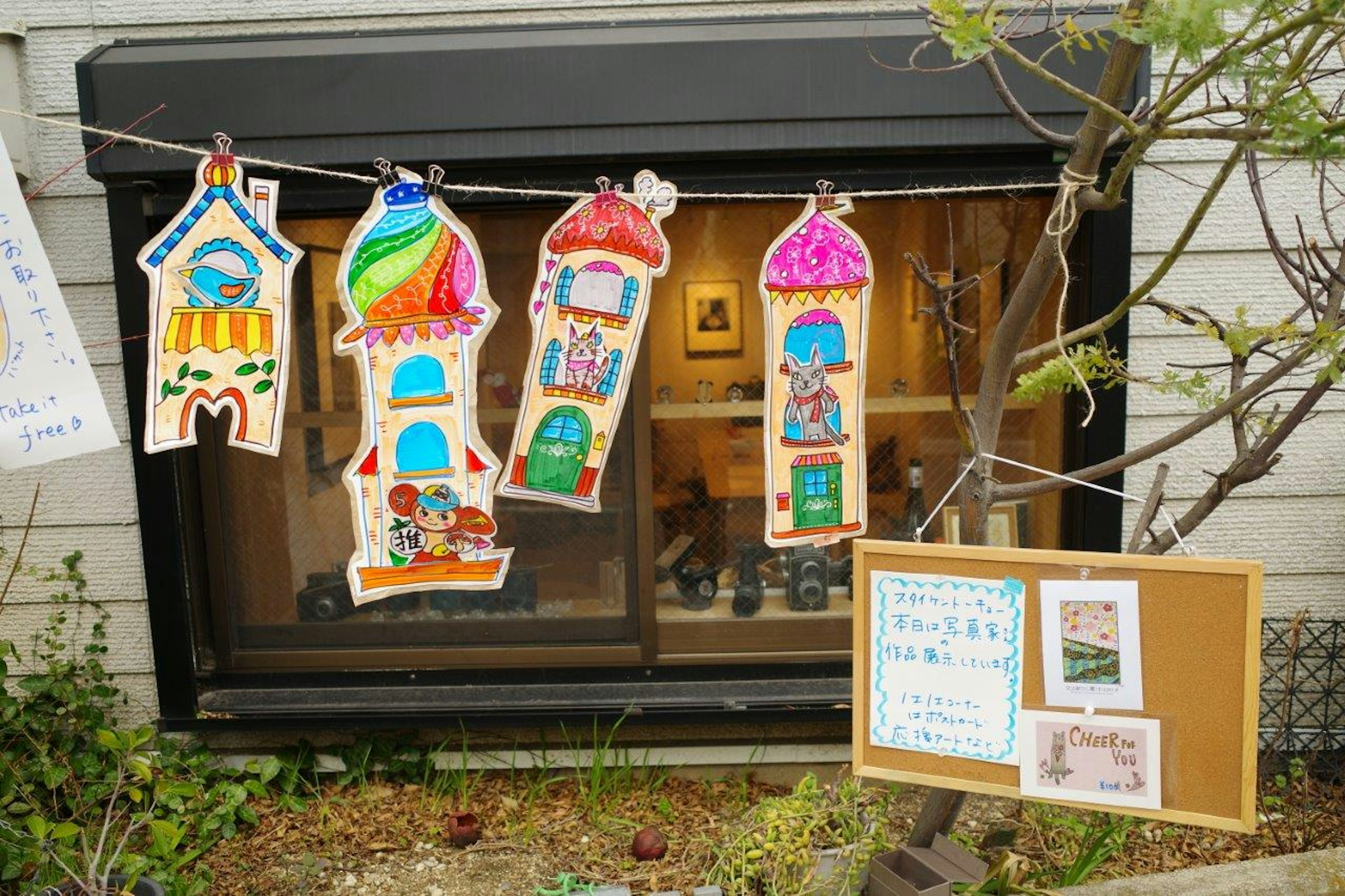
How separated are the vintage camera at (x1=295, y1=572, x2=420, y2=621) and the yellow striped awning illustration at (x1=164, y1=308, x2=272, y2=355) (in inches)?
55.6

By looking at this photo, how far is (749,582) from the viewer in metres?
3.88

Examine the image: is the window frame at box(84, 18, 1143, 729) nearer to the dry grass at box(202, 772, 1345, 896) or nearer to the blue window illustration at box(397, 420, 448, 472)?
the dry grass at box(202, 772, 1345, 896)

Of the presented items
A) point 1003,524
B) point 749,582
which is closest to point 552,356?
point 749,582

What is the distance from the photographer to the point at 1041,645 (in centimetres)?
212

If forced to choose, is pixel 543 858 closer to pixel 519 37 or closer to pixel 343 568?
pixel 343 568

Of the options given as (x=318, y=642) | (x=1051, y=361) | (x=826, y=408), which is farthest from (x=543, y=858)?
(x=1051, y=361)

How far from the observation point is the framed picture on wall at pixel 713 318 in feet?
12.2

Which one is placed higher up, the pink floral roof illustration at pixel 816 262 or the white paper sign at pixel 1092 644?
the pink floral roof illustration at pixel 816 262

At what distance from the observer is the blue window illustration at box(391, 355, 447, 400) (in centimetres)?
280

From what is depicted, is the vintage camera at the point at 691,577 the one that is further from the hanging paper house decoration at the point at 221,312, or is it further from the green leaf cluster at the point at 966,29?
the green leaf cluster at the point at 966,29

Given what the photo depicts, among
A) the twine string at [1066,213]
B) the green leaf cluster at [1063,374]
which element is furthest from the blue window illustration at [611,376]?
the twine string at [1066,213]

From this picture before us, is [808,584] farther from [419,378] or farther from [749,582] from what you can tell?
[419,378]

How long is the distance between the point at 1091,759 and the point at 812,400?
1.26 meters

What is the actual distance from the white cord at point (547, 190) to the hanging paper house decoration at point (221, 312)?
0.13 metres
